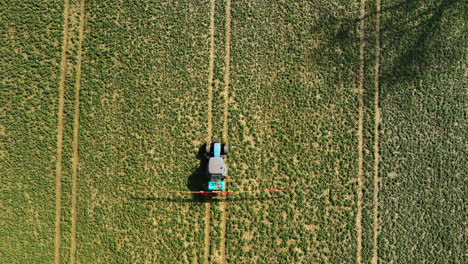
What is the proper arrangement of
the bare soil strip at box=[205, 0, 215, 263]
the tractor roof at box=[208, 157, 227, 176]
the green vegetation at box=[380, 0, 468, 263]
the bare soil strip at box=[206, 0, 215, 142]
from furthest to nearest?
the bare soil strip at box=[206, 0, 215, 142] → the bare soil strip at box=[205, 0, 215, 263] → the green vegetation at box=[380, 0, 468, 263] → the tractor roof at box=[208, 157, 227, 176]

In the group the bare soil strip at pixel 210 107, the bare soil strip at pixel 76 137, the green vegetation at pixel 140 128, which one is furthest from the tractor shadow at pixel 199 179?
the bare soil strip at pixel 76 137

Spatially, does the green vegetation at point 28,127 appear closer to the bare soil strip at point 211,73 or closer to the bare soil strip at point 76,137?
the bare soil strip at point 76,137

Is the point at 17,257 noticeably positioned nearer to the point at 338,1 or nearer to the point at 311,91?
the point at 311,91

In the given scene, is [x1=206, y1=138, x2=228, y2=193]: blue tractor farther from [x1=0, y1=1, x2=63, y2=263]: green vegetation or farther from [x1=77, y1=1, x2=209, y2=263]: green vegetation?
[x1=0, y1=1, x2=63, y2=263]: green vegetation

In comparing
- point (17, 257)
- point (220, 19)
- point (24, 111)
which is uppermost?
point (220, 19)

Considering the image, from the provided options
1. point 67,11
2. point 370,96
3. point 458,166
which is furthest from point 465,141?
point 67,11

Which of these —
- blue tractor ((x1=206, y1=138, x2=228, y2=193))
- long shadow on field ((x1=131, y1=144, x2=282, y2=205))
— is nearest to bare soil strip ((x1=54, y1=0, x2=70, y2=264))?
long shadow on field ((x1=131, y1=144, x2=282, y2=205))
